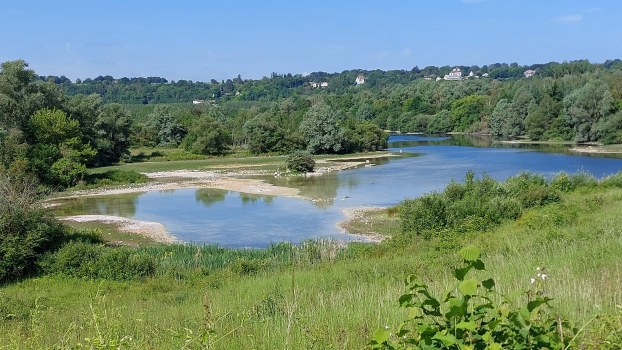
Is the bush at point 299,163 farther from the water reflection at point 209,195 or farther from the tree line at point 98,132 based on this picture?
the tree line at point 98,132

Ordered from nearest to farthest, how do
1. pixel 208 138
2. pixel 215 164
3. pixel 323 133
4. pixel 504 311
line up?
pixel 504 311 → pixel 215 164 → pixel 208 138 → pixel 323 133

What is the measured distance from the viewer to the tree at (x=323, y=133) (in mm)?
79500

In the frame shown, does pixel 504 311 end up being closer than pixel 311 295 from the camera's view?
Yes

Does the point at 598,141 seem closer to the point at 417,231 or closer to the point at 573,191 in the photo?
the point at 573,191

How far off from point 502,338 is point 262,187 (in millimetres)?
41978

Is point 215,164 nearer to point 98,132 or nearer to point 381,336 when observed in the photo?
point 98,132

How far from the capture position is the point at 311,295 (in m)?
8.28

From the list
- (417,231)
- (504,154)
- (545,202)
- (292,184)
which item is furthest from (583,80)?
(417,231)

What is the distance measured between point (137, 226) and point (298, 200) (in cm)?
1198

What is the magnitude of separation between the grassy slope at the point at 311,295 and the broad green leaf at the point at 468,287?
1.29m

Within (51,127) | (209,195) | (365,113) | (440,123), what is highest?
(365,113)

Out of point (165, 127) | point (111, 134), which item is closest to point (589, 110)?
point (165, 127)

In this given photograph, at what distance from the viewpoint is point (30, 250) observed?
17.9 meters

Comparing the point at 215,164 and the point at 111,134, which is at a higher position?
the point at 111,134
